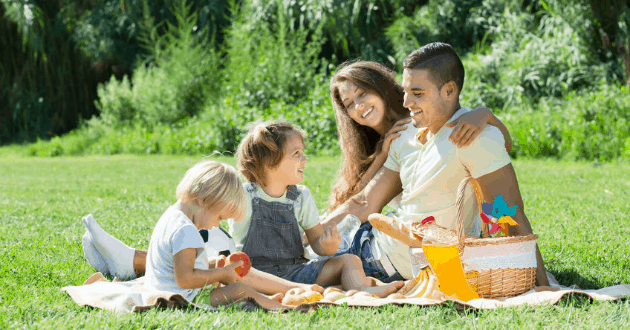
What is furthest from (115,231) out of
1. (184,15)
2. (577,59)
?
(184,15)

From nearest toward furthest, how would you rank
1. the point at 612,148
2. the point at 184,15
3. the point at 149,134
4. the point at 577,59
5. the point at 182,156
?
1. the point at 612,148
2. the point at 577,59
3. the point at 182,156
4. the point at 149,134
5. the point at 184,15

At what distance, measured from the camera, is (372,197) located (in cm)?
377

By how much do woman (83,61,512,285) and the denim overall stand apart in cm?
59

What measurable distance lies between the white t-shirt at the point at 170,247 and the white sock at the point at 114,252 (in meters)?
0.80

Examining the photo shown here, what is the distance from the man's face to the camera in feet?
10.2

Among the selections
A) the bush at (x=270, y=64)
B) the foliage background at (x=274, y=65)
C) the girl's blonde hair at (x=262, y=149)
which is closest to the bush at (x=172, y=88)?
the foliage background at (x=274, y=65)

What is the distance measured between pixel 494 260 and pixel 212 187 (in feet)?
4.26

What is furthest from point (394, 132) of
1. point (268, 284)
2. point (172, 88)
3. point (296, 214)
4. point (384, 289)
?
point (172, 88)

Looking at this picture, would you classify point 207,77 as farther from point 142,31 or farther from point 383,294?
point 383,294

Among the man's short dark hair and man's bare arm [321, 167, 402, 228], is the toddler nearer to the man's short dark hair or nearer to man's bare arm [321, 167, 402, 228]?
man's bare arm [321, 167, 402, 228]

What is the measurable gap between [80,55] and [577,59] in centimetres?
1250

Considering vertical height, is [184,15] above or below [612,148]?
above

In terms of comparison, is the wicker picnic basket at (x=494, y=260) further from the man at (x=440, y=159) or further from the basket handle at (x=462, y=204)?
the man at (x=440, y=159)

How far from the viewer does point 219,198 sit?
117 inches
